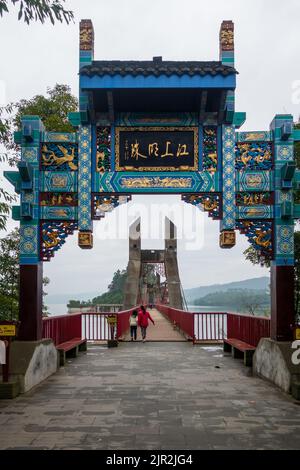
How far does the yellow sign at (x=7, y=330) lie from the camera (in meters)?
8.73

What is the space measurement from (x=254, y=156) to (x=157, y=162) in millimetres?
2082

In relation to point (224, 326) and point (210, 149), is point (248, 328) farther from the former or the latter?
point (210, 149)

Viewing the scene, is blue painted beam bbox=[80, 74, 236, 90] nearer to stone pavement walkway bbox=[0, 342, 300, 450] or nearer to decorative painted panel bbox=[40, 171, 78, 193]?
Result: decorative painted panel bbox=[40, 171, 78, 193]

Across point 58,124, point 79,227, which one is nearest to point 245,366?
point 79,227

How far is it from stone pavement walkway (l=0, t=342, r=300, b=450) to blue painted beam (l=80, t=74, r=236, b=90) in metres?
5.93

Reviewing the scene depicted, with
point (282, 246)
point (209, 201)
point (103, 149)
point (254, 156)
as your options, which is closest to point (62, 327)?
point (103, 149)

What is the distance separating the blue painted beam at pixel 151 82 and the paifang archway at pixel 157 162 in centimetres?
2

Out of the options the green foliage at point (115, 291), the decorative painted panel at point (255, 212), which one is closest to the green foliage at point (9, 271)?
the decorative painted panel at point (255, 212)

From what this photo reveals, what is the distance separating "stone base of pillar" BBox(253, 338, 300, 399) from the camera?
29.9 feet

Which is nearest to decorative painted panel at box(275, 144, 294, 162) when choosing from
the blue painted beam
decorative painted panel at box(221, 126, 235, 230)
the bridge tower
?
decorative painted panel at box(221, 126, 235, 230)

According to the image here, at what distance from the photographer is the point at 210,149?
11242 mm

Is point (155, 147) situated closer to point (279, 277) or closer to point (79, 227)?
point (79, 227)
